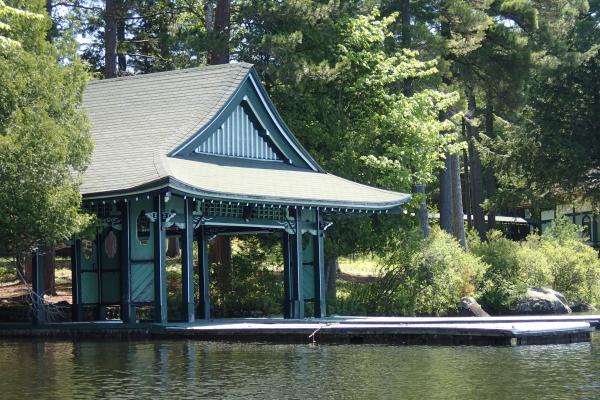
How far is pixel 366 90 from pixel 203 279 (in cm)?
1068

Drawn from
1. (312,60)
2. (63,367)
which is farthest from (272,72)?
(63,367)

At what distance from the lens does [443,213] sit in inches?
1740

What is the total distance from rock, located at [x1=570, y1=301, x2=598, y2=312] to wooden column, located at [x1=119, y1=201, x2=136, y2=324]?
18.6 m

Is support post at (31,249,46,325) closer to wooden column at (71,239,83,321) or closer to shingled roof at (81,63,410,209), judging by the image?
wooden column at (71,239,83,321)

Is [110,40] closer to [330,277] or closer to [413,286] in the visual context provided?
[330,277]

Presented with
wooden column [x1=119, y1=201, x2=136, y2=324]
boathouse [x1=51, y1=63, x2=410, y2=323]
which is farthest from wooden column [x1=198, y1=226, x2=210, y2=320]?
wooden column [x1=119, y1=201, x2=136, y2=324]

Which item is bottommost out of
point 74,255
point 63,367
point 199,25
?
point 63,367

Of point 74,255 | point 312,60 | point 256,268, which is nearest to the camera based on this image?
point 74,255

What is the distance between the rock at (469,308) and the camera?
35875 mm

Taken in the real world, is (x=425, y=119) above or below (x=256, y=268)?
above

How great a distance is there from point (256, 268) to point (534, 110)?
2249 centimetres

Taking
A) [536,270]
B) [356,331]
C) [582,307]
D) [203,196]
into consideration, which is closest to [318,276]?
[203,196]

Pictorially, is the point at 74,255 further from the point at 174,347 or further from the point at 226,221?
the point at 174,347

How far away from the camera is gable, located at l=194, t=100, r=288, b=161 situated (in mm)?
29828
